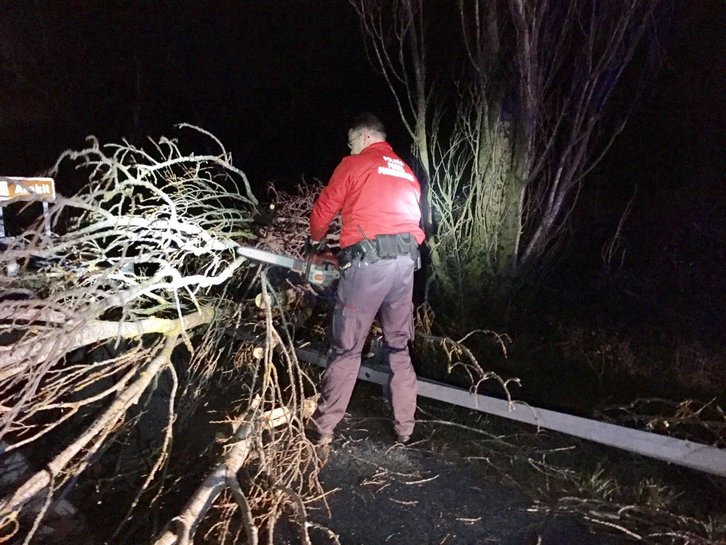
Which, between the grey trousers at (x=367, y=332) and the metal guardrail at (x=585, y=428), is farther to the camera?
the grey trousers at (x=367, y=332)

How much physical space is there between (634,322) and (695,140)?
10.7 ft

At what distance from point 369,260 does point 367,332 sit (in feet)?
1.46

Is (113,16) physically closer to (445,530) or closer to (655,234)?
(655,234)

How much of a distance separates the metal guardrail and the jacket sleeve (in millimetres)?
1046

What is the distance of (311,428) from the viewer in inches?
132

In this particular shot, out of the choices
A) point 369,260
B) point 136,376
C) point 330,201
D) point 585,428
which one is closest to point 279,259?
point 330,201

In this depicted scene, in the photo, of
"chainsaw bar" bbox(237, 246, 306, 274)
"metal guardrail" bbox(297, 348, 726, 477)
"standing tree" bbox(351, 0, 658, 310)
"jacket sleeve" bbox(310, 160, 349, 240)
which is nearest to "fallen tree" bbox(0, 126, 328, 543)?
"chainsaw bar" bbox(237, 246, 306, 274)

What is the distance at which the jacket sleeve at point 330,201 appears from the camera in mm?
3170

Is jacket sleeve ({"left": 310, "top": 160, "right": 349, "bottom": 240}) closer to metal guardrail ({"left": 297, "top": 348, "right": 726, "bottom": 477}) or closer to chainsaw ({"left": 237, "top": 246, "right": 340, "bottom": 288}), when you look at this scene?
chainsaw ({"left": 237, "top": 246, "right": 340, "bottom": 288})

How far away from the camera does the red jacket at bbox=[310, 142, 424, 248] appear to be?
3.16m

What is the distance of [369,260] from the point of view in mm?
3160

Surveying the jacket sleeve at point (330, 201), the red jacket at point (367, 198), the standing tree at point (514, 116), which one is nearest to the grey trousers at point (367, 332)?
the red jacket at point (367, 198)

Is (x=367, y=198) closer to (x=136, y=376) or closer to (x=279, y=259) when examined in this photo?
(x=279, y=259)

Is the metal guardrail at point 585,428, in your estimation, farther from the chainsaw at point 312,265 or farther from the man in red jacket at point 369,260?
the chainsaw at point 312,265
